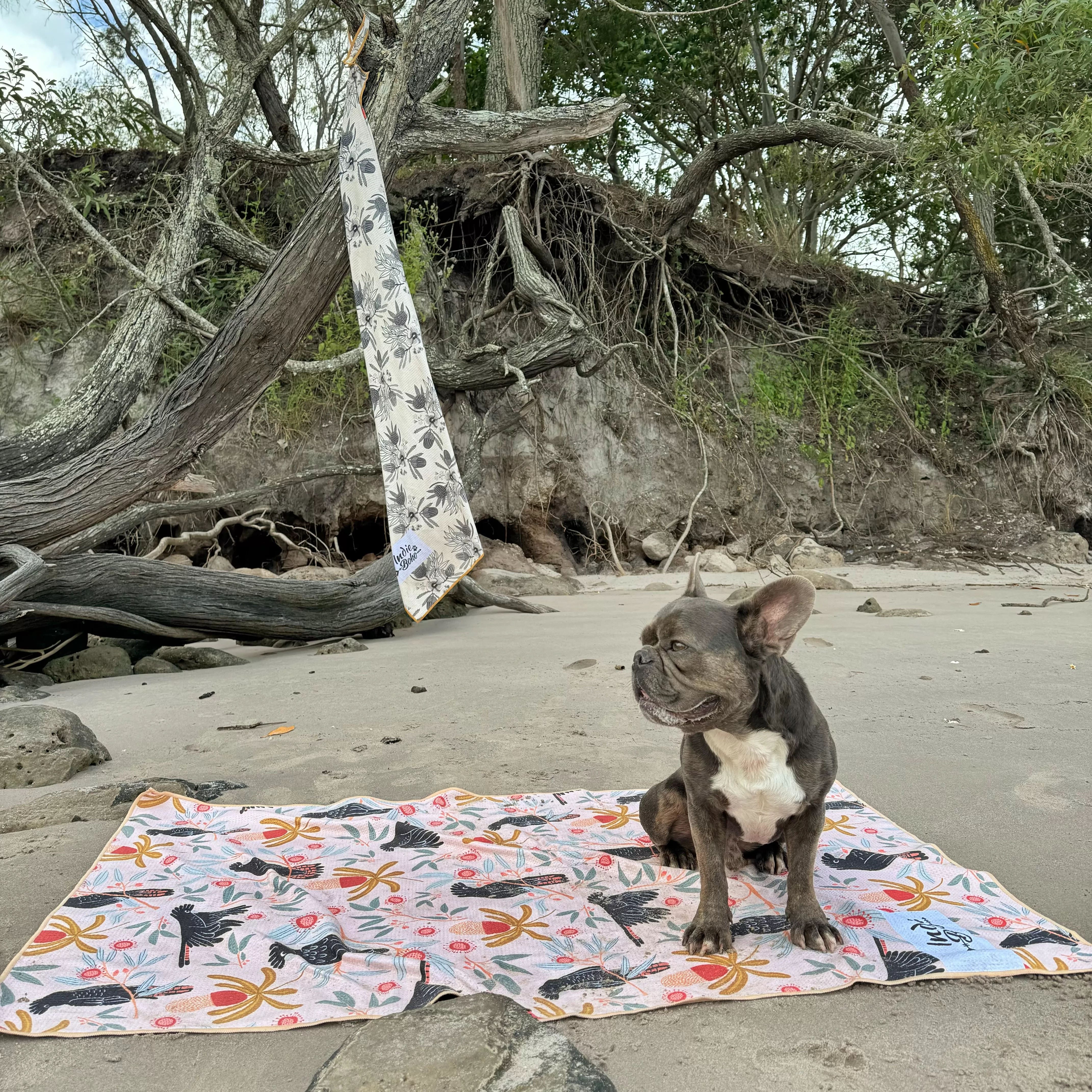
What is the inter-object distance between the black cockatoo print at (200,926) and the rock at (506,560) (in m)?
7.43

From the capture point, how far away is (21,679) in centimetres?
573

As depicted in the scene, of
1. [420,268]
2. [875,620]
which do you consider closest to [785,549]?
[875,620]

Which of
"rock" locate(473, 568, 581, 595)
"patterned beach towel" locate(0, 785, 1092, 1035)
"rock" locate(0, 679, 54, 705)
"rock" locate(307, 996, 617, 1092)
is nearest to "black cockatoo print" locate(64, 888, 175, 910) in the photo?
"patterned beach towel" locate(0, 785, 1092, 1035)

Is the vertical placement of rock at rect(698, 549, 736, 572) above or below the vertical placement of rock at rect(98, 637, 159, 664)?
below

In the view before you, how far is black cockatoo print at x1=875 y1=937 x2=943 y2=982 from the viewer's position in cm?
201

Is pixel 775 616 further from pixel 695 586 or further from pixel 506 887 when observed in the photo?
pixel 506 887

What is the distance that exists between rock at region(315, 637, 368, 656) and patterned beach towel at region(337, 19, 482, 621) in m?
3.05

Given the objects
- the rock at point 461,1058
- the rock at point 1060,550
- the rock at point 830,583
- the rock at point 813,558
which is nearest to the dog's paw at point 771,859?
the rock at point 461,1058

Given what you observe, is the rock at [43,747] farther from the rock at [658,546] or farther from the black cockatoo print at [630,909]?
the rock at [658,546]

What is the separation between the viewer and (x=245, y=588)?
6523 millimetres

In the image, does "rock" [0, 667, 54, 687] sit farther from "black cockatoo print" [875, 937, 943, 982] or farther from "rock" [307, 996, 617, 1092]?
"black cockatoo print" [875, 937, 943, 982]

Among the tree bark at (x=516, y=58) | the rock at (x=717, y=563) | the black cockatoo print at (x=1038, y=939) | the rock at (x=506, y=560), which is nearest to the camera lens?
the black cockatoo print at (x=1038, y=939)

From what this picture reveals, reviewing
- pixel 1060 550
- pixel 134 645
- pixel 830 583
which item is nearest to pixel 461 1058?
pixel 134 645

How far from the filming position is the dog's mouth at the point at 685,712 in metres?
2.11
